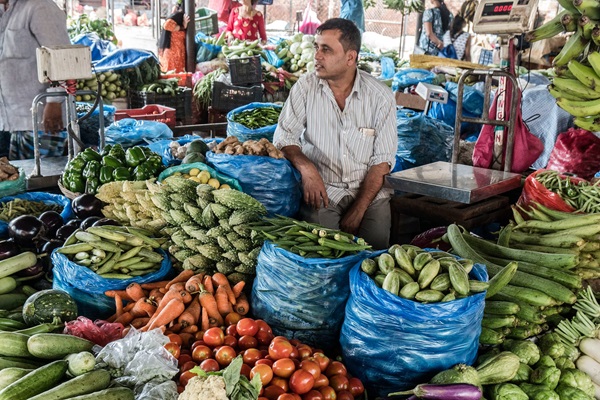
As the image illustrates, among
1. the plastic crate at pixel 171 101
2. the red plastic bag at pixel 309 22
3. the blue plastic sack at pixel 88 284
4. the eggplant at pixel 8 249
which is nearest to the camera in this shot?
the blue plastic sack at pixel 88 284

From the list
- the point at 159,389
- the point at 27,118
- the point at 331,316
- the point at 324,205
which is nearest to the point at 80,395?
the point at 159,389

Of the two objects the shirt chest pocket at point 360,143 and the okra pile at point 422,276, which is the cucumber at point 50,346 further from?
the shirt chest pocket at point 360,143

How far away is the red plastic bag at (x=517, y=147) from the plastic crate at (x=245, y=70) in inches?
156

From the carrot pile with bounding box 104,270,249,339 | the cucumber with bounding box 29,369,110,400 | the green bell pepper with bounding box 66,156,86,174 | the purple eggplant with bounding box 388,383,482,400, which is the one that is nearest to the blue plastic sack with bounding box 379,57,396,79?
the green bell pepper with bounding box 66,156,86,174

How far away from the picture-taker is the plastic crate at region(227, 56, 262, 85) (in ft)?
24.7

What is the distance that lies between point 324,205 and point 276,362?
5.99 ft

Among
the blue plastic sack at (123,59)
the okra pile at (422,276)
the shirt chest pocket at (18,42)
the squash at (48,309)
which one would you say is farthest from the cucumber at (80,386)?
the blue plastic sack at (123,59)

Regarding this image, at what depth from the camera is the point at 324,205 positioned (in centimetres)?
379

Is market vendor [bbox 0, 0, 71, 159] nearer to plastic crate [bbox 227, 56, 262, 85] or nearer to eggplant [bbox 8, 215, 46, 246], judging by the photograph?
eggplant [bbox 8, 215, 46, 246]

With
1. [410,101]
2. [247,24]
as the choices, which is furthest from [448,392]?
[247,24]

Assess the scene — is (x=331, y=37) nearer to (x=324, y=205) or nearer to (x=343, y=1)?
(x=324, y=205)

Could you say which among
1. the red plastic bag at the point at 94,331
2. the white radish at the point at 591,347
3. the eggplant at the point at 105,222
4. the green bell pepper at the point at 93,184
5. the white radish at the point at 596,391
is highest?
the green bell pepper at the point at 93,184

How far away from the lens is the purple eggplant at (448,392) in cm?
197

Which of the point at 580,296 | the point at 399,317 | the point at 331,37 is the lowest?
the point at 580,296
